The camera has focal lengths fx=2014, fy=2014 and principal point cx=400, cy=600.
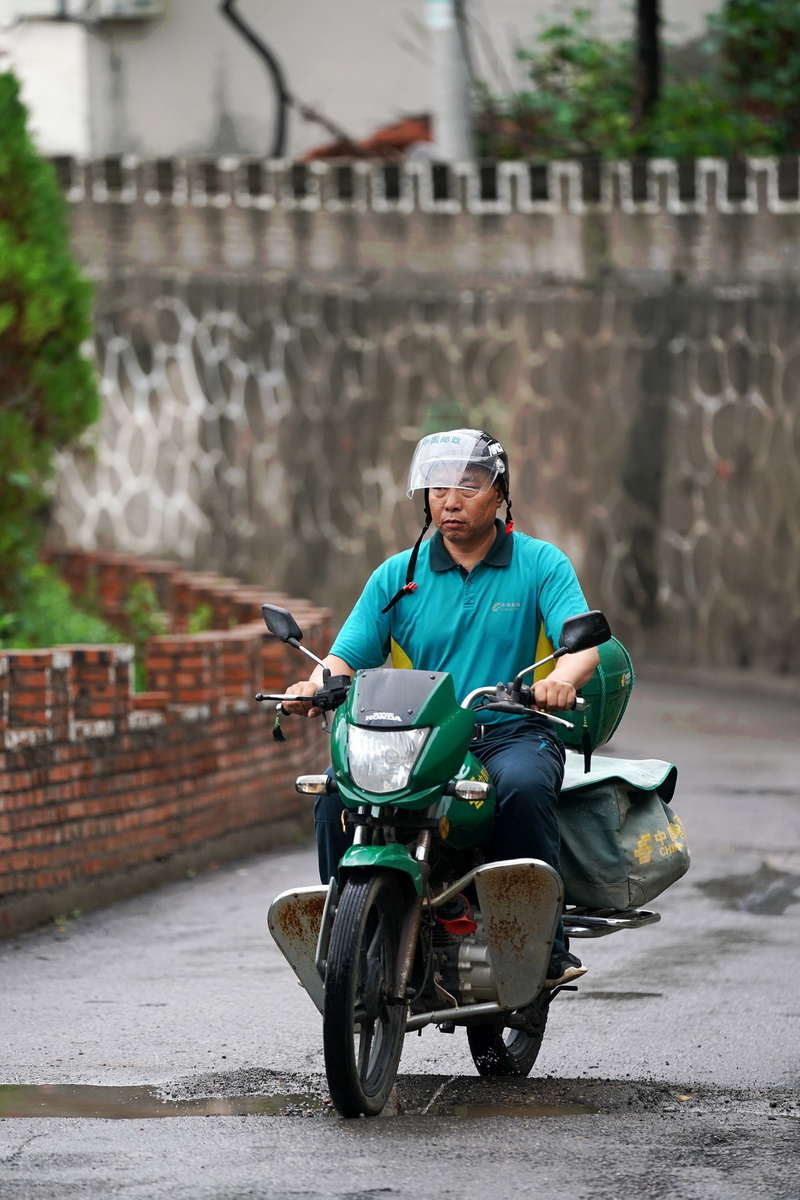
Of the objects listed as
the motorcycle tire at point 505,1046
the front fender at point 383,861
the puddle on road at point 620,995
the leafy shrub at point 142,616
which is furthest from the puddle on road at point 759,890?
the leafy shrub at point 142,616

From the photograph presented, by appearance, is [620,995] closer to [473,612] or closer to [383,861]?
[473,612]

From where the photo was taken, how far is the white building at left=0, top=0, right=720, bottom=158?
896 inches

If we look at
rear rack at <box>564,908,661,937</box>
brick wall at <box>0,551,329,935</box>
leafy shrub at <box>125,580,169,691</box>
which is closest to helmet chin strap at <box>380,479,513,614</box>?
Answer: rear rack at <box>564,908,661,937</box>

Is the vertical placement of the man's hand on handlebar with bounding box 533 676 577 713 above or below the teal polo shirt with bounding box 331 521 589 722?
below

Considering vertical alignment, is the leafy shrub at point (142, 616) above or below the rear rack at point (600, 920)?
below

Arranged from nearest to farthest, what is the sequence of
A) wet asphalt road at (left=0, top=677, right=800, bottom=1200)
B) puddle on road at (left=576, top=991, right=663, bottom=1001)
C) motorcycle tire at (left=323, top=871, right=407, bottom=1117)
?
wet asphalt road at (left=0, top=677, right=800, bottom=1200) < motorcycle tire at (left=323, top=871, right=407, bottom=1117) < puddle on road at (left=576, top=991, right=663, bottom=1001)

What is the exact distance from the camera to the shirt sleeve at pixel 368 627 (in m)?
6.14

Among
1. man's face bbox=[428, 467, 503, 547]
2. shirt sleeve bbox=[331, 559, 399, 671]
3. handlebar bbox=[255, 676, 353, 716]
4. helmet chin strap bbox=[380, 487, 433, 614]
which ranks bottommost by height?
handlebar bbox=[255, 676, 353, 716]

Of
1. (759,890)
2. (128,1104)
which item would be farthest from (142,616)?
(128,1104)

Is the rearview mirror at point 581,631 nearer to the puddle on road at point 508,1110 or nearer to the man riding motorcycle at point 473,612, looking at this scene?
the man riding motorcycle at point 473,612

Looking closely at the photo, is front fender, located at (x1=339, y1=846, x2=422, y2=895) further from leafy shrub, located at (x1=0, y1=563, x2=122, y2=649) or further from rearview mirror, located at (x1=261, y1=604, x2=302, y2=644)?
leafy shrub, located at (x1=0, y1=563, x2=122, y2=649)

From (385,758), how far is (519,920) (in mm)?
653

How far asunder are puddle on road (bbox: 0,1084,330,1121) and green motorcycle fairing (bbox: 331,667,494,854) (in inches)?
33.0

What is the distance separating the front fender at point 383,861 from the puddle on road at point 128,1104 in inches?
28.5
